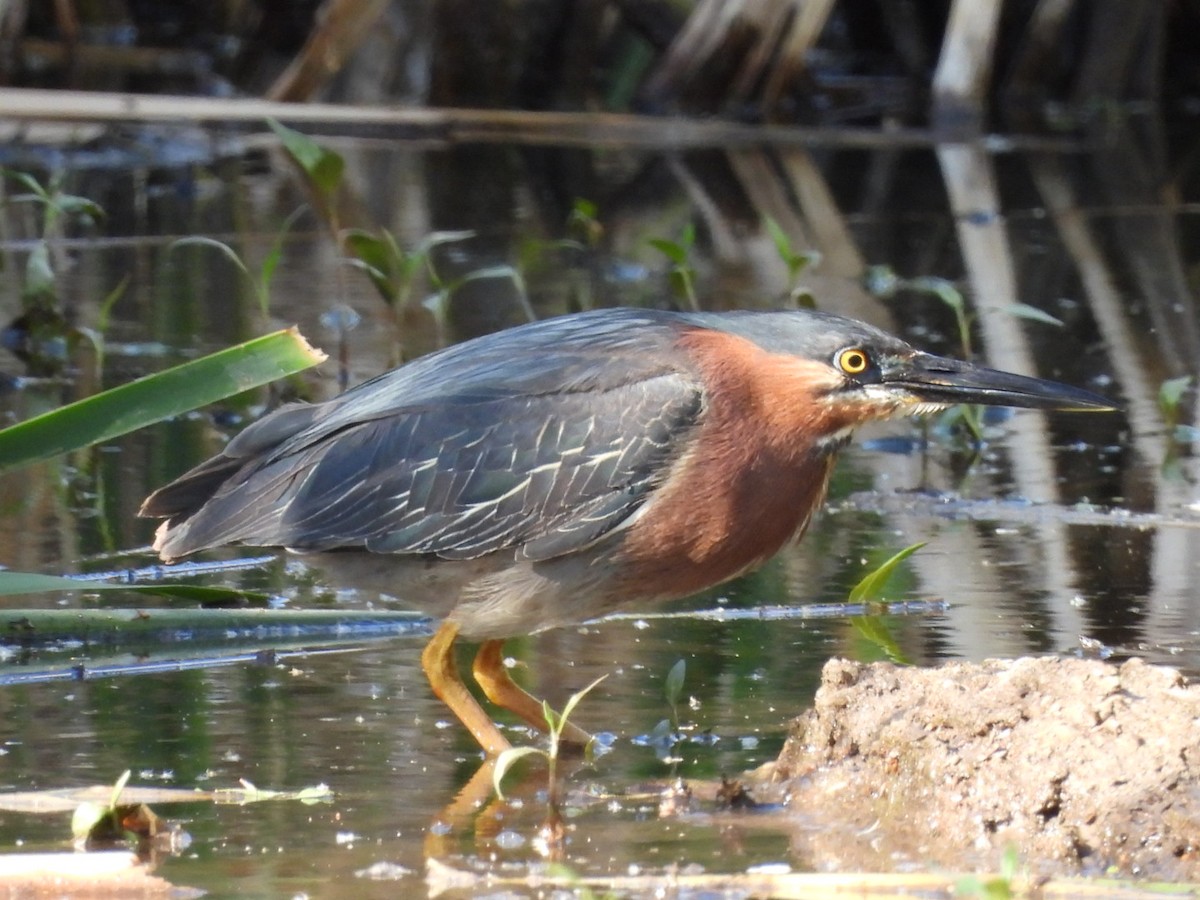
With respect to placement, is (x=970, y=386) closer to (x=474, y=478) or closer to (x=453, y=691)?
(x=474, y=478)

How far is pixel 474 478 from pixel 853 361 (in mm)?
871

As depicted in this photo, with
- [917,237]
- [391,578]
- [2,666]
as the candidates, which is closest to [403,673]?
[391,578]

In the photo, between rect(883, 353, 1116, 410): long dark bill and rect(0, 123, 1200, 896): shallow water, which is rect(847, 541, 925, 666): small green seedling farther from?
rect(883, 353, 1116, 410): long dark bill

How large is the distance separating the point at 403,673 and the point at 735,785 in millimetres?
1255

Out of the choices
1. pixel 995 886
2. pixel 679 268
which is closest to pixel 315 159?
pixel 679 268

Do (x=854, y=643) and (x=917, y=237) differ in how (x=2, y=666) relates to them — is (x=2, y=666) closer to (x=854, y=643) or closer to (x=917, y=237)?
(x=854, y=643)

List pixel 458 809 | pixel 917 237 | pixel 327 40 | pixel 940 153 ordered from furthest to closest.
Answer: pixel 940 153 < pixel 327 40 < pixel 917 237 < pixel 458 809

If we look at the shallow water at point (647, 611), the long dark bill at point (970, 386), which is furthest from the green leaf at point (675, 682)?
the long dark bill at point (970, 386)

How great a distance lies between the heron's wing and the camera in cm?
459

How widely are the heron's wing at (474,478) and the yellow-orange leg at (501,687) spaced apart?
305 millimetres

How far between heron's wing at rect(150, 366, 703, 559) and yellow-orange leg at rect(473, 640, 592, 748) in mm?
305

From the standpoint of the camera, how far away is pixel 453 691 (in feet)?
15.0

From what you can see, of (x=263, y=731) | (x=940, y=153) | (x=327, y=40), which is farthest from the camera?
(x=940, y=153)

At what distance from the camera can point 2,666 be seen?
4773mm
